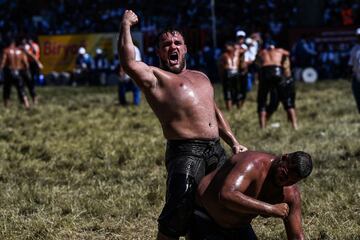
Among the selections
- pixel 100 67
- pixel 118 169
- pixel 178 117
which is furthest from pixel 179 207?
pixel 100 67

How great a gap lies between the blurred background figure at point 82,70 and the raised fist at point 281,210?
855 inches

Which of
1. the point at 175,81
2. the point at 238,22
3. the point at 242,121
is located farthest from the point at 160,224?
the point at 238,22

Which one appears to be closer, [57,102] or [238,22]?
[57,102]

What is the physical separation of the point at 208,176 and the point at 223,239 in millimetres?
380

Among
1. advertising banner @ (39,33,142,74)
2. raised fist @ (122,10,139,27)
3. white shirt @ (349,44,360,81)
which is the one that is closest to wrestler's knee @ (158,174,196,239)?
raised fist @ (122,10,139,27)

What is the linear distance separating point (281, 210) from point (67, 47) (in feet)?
77.2

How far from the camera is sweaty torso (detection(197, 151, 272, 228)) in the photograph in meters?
4.34

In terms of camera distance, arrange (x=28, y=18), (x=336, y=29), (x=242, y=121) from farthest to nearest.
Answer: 1. (x=28, y=18)
2. (x=336, y=29)
3. (x=242, y=121)

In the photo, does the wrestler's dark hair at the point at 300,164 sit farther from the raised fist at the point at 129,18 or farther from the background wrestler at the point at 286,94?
the background wrestler at the point at 286,94

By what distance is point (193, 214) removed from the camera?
15.1ft

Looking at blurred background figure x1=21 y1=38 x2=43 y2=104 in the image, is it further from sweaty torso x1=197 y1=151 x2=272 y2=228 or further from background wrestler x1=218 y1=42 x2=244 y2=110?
sweaty torso x1=197 y1=151 x2=272 y2=228

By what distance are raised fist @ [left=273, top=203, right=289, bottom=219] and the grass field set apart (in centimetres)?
149

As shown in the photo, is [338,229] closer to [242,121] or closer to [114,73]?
[242,121]

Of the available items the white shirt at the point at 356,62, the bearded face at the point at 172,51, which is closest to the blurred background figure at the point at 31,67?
the white shirt at the point at 356,62
